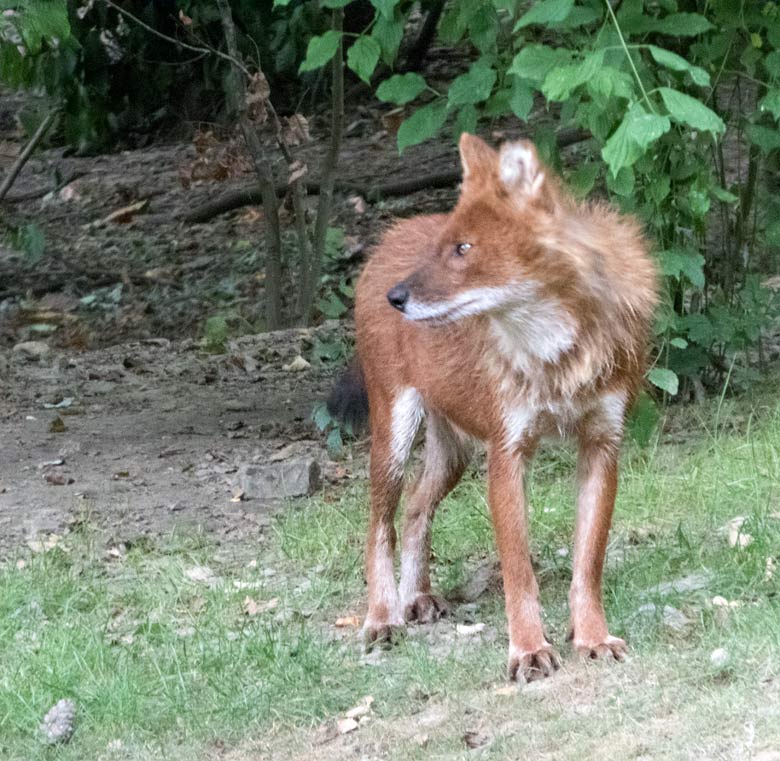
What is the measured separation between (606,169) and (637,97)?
163 cm

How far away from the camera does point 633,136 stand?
4312 mm

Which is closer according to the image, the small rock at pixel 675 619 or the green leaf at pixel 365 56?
the small rock at pixel 675 619

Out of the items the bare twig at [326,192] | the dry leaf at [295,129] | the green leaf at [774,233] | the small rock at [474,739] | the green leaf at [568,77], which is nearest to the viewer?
the small rock at [474,739]

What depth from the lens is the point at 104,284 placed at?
10828 mm

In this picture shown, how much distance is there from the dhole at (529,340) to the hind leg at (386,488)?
11cm

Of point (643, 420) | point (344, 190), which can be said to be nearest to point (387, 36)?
point (643, 420)

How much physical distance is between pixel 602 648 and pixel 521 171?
4.77 ft

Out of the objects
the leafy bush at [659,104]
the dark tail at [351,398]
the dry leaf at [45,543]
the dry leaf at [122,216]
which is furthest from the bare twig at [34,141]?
the dark tail at [351,398]

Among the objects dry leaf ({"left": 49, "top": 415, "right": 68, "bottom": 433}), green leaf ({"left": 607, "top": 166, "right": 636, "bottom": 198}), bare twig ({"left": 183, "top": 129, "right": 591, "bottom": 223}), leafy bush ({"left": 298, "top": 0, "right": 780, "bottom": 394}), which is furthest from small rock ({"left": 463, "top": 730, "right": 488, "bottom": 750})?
bare twig ({"left": 183, "top": 129, "right": 591, "bottom": 223})

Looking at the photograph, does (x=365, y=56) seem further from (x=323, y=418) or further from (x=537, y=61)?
(x=323, y=418)

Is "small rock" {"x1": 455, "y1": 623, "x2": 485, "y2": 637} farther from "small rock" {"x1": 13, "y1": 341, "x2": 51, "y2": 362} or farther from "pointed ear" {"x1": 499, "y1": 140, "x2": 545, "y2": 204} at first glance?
"small rock" {"x1": 13, "y1": 341, "x2": 51, "y2": 362}

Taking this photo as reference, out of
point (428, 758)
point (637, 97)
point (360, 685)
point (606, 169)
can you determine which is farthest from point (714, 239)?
point (428, 758)

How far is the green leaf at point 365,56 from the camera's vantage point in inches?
211

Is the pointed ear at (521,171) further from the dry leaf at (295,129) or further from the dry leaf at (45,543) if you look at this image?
the dry leaf at (295,129)
